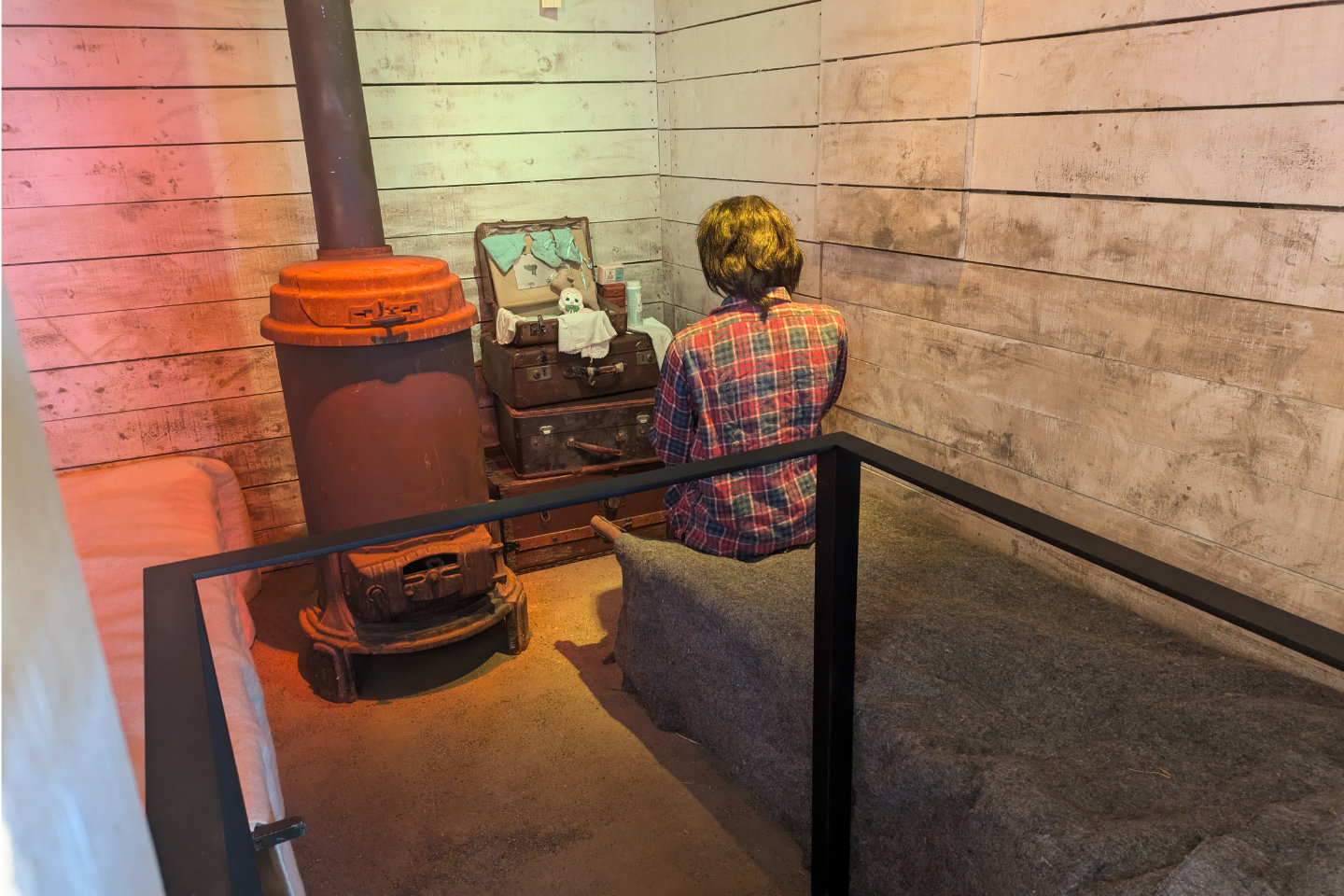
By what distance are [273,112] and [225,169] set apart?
0.26m

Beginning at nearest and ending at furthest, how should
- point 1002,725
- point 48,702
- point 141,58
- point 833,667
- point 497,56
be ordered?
point 48,702 → point 833,667 → point 1002,725 → point 141,58 → point 497,56

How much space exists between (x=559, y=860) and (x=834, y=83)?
2261 millimetres

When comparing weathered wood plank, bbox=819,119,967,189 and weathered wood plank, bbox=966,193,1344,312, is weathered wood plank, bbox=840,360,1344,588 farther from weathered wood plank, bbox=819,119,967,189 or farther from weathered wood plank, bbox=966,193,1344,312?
weathered wood plank, bbox=819,119,967,189

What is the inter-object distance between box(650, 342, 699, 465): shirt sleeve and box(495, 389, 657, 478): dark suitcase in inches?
31.0

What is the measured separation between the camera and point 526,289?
362cm

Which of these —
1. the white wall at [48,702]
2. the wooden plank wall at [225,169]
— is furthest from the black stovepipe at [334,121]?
the white wall at [48,702]

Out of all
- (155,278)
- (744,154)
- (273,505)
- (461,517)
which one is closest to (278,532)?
(273,505)

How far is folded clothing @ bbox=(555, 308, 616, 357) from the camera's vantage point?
332 cm

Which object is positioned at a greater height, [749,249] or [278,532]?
[749,249]

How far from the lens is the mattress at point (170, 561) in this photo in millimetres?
1751

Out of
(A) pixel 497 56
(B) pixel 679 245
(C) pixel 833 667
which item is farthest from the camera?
(B) pixel 679 245

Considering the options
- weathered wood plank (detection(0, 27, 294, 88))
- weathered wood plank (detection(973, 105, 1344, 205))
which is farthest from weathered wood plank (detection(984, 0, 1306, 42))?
weathered wood plank (detection(0, 27, 294, 88))

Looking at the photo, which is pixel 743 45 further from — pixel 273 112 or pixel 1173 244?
pixel 1173 244

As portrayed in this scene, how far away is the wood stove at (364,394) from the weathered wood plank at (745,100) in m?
1.24
